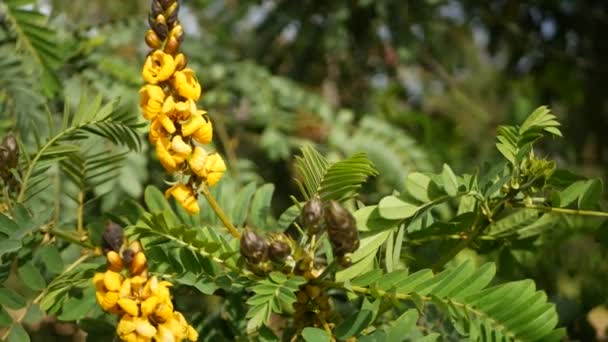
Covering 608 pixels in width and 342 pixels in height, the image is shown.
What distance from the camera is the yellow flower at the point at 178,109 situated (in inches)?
24.4

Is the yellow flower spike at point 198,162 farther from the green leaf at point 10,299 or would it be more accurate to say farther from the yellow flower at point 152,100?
the green leaf at point 10,299

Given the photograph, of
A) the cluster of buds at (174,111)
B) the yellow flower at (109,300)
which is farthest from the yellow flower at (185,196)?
the yellow flower at (109,300)

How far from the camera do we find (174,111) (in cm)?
62

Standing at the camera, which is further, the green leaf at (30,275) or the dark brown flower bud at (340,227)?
the green leaf at (30,275)

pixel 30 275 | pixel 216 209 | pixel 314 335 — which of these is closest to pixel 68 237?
pixel 30 275

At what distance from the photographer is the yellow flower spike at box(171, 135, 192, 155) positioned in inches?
24.4

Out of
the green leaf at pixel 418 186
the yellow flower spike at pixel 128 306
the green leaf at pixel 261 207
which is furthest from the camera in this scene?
the green leaf at pixel 261 207

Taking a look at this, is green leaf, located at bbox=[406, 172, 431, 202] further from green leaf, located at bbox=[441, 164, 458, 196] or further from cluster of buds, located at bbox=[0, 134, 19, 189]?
cluster of buds, located at bbox=[0, 134, 19, 189]

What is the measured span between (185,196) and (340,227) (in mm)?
138

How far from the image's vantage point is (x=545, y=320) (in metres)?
0.62

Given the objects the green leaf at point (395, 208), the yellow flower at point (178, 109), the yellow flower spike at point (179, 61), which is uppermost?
the yellow flower spike at point (179, 61)

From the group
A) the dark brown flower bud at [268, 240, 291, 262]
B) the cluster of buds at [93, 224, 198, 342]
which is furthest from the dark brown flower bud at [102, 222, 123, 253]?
the dark brown flower bud at [268, 240, 291, 262]

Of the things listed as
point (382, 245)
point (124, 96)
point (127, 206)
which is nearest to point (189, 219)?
point (127, 206)

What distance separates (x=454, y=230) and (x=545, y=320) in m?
0.12
